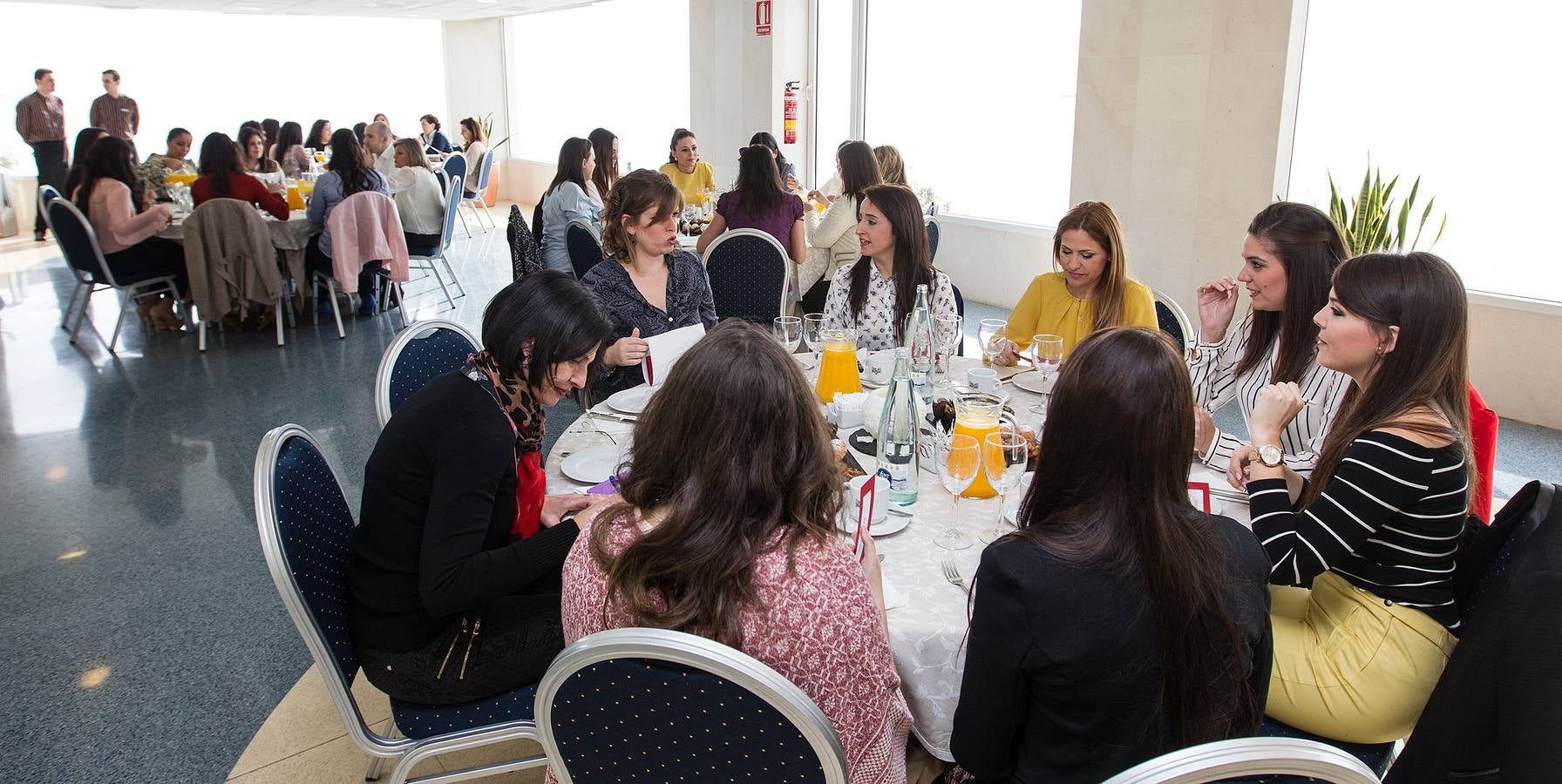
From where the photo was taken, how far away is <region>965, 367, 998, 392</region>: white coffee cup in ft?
8.05

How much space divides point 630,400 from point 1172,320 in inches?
70.5

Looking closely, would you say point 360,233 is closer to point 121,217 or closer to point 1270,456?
point 121,217

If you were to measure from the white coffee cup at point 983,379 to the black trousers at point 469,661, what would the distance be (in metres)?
1.23

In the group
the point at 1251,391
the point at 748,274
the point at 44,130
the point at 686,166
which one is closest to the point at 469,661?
the point at 1251,391

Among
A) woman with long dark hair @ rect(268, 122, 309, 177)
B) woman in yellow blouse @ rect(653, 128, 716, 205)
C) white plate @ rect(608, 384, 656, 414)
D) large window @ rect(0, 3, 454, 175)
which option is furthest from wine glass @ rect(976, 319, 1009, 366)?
large window @ rect(0, 3, 454, 175)

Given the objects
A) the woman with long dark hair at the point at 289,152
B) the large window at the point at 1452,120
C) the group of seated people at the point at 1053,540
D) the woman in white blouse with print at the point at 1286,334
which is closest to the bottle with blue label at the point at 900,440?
the group of seated people at the point at 1053,540

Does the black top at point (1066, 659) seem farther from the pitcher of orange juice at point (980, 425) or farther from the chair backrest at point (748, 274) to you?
the chair backrest at point (748, 274)

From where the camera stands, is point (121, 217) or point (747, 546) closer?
point (747, 546)

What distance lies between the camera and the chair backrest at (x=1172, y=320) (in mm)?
2998

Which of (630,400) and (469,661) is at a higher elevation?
(630,400)

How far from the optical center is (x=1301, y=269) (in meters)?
2.25

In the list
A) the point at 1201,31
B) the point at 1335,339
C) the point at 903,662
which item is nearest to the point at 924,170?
the point at 1201,31

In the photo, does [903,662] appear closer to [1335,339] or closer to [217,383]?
[1335,339]

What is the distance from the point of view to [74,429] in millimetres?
4367
